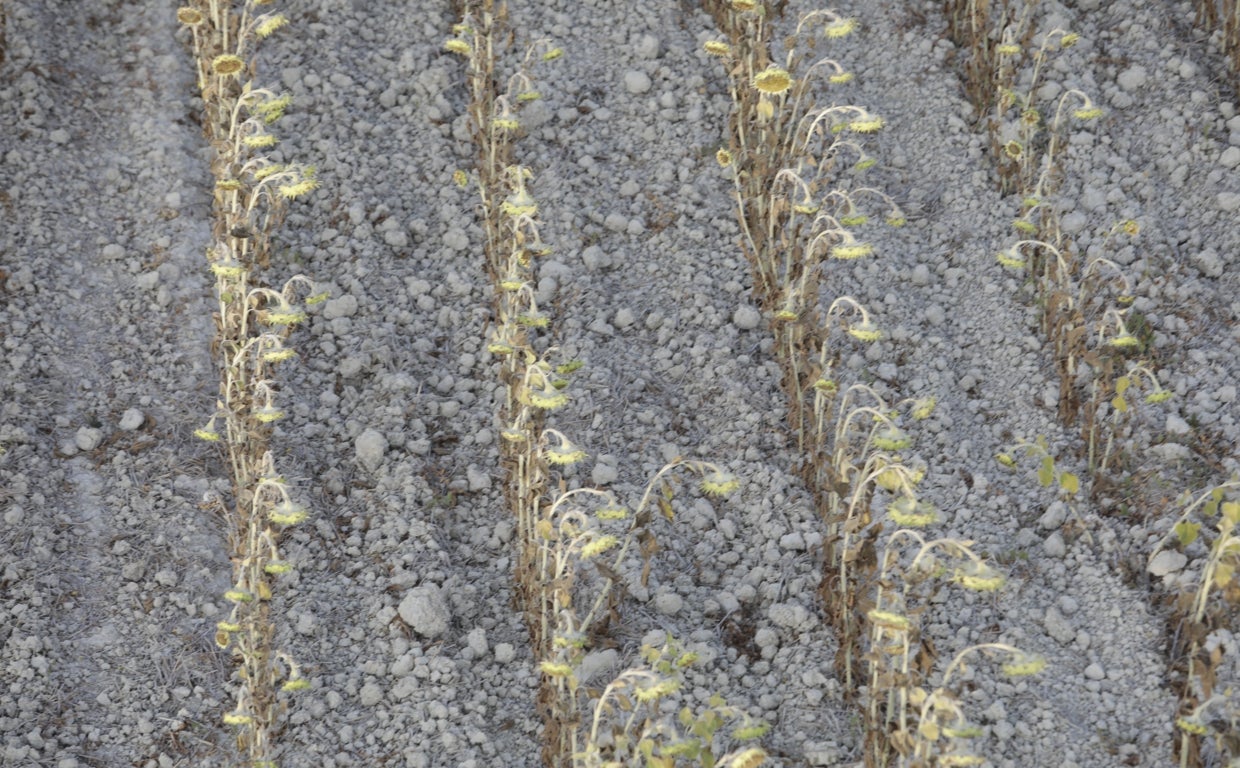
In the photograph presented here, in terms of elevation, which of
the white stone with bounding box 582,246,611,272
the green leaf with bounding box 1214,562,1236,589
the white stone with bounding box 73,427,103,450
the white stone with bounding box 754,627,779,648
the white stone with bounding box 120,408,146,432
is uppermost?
the white stone with bounding box 582,246,611,272

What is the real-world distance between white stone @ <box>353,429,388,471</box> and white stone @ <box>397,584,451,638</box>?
21.4 inches

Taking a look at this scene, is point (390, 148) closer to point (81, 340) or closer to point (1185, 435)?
point (81, 340)

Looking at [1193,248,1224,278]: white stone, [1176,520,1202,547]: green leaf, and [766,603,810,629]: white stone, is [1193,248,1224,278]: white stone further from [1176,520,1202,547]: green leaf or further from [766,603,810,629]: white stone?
[766,603,810,629]: white stone

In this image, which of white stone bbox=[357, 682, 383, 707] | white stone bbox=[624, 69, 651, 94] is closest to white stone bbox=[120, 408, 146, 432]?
white stone bbox=[357, 682, 383, 707]

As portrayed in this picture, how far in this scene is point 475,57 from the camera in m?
5.00

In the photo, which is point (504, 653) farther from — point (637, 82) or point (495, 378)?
point (637, 82)

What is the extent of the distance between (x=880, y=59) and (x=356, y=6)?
7.27 feet

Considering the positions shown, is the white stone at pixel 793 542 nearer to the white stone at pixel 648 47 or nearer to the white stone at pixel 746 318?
the white stone at pixel 746 318

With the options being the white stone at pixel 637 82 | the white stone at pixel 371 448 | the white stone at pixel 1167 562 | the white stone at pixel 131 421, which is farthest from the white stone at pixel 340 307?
the white stone at pixel 1167 562

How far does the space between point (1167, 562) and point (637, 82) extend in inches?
107

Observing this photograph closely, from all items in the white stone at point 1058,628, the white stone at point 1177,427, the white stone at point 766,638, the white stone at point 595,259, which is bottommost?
the white stone at point 766,638

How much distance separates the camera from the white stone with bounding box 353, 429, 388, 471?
13.6ft

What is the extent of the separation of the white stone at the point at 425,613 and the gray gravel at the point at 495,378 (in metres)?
0.01

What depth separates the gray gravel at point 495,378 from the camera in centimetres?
367
